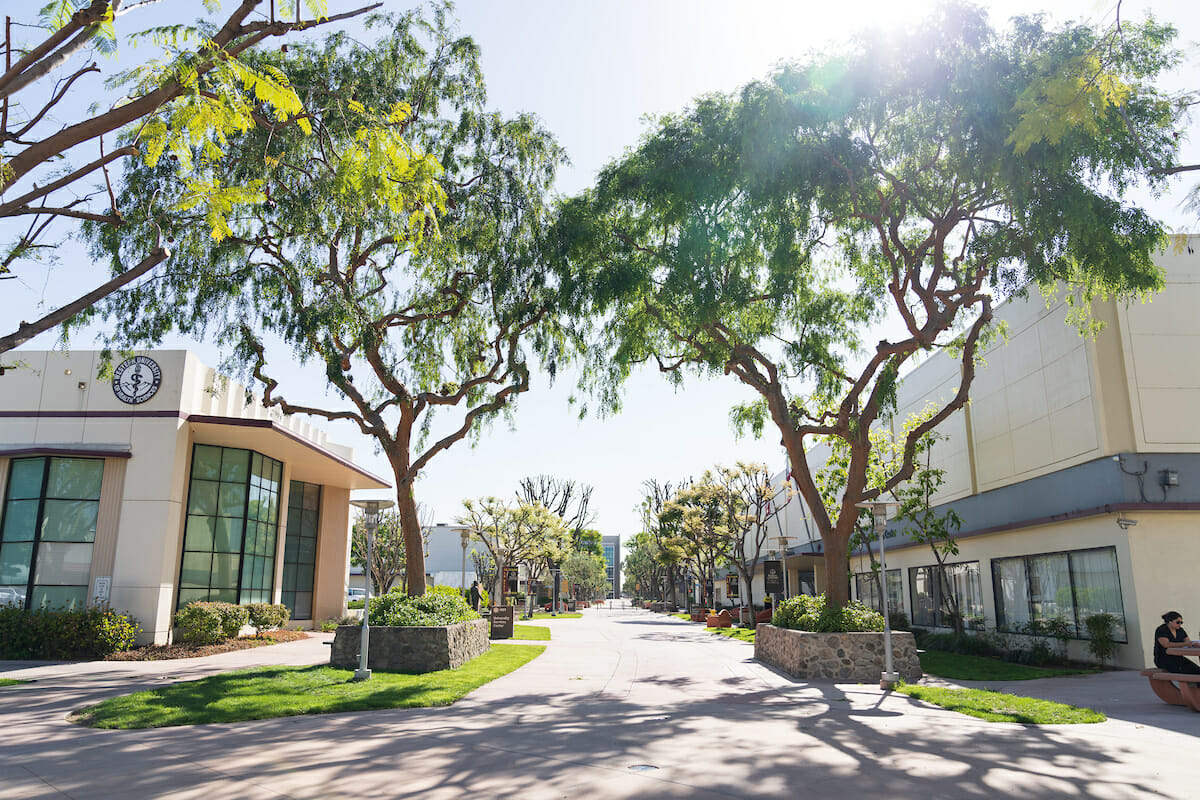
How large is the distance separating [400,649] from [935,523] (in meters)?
15.9

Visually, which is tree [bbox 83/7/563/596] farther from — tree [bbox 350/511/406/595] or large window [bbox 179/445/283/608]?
tree [bbox 350/511/406/595]

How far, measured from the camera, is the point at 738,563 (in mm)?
40469

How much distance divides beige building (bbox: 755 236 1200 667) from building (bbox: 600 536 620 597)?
159 m

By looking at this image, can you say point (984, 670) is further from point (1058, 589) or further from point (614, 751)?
point (614, 751)

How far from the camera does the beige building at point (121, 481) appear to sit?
62.1ft

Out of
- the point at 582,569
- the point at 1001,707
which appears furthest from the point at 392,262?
the point at 582,569

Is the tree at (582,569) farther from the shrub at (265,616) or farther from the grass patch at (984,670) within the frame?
the grass patch at (984,670)

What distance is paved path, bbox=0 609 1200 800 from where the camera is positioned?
6.85 m

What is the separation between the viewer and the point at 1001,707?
1146 cm

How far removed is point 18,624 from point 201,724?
36.8ft

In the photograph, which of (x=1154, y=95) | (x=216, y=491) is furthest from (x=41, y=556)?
(x=1154, y=95)

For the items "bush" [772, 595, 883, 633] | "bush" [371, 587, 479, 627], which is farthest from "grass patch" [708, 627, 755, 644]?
"bush" [371, 587, 479, 627]

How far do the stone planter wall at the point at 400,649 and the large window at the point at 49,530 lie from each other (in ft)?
24.7

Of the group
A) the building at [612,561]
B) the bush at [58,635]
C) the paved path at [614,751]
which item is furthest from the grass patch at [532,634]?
the building at [612,561]
